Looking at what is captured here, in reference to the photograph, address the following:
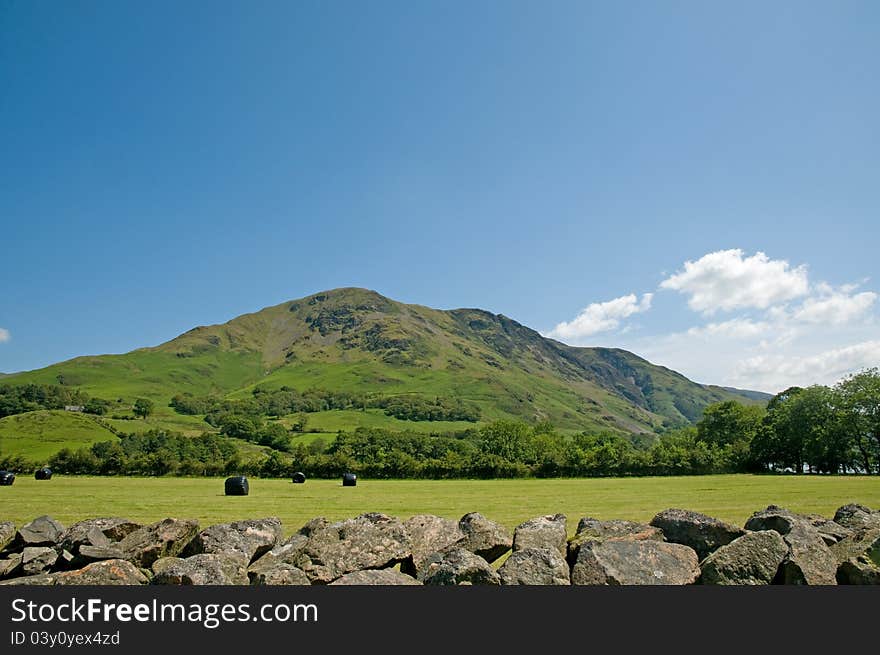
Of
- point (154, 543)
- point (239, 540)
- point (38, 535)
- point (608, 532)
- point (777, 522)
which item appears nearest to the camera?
point (777, 522)

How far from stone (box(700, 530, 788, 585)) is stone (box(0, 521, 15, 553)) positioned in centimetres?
2274

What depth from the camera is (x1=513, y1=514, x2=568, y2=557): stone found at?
16266mm

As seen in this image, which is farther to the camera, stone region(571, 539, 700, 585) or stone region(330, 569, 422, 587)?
stone region(571, 539, 700, 585)

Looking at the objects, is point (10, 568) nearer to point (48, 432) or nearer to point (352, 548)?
point (352, 548)

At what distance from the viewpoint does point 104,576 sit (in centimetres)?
1274

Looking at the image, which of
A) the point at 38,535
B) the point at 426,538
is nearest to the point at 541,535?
the point at 426,538

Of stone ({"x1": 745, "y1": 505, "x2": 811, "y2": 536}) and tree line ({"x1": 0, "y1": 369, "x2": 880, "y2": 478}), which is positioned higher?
stone ({"x1": 745, "y1": 505, "x2": 811, "y2": 536})

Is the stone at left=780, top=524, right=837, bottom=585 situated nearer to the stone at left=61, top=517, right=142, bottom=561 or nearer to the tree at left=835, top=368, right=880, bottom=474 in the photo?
the stone at left=61, top=517, right=142, bottom=561

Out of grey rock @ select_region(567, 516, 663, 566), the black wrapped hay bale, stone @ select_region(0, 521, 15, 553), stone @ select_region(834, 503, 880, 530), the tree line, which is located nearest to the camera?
grey rock @ select_region(567, 516, 663, 566)

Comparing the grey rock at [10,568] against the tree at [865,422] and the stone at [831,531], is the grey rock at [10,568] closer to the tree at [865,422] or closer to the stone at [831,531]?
the stone at [831,531]

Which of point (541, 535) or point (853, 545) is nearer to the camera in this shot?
point (853, 545)

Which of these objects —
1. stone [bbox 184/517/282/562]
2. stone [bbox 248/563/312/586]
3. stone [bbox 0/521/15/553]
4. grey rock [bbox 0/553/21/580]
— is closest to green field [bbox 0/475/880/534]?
stone [bbox 184/517/282/562]

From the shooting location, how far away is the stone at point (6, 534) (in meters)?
18.7

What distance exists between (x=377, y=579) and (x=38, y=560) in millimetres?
10647
